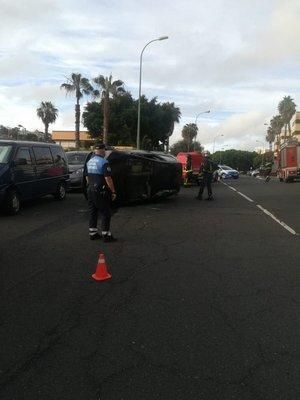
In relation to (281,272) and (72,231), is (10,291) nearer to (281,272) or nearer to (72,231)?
A: (281,272)

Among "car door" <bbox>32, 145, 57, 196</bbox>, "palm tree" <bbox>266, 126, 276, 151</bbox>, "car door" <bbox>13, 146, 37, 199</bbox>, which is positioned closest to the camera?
"car door" <bbox>13, 146, 37, 199</bbox>

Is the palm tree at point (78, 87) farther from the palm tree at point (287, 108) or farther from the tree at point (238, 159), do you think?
the tree at point (238, 159)

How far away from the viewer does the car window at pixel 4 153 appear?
13.0 m

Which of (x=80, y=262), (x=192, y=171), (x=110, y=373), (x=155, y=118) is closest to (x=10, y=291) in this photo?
(x=80, y=262)

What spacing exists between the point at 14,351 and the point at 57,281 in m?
2.24

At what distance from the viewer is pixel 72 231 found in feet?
34.8

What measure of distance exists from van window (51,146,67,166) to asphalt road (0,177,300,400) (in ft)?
20.4

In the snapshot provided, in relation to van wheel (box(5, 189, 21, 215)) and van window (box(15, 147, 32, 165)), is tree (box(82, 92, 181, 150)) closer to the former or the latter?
van window (box(15, 147, 32, 165))

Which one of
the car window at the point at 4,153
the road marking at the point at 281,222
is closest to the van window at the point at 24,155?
the car window at the point at 4,153

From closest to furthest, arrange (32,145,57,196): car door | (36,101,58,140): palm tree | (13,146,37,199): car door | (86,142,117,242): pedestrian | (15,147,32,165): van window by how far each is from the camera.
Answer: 1. (86,142,117,242): pedestrian
2. (13,146,37,199): car door
3. (15,147,32,165): van window
4. (32,145,57,196): car door
5. (36,101,58,140): palm tree

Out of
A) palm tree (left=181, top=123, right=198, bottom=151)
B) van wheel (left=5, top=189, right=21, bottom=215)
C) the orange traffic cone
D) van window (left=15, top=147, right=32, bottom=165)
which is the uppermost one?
palm tree (left=181, top=123, right=198, bottom=151)

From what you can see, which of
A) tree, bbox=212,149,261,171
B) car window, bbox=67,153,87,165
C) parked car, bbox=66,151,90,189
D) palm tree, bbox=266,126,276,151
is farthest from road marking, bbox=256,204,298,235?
tree, bbox=212,149,261,171

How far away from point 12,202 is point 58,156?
3947 mm

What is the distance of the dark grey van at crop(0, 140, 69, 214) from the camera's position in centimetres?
1284
